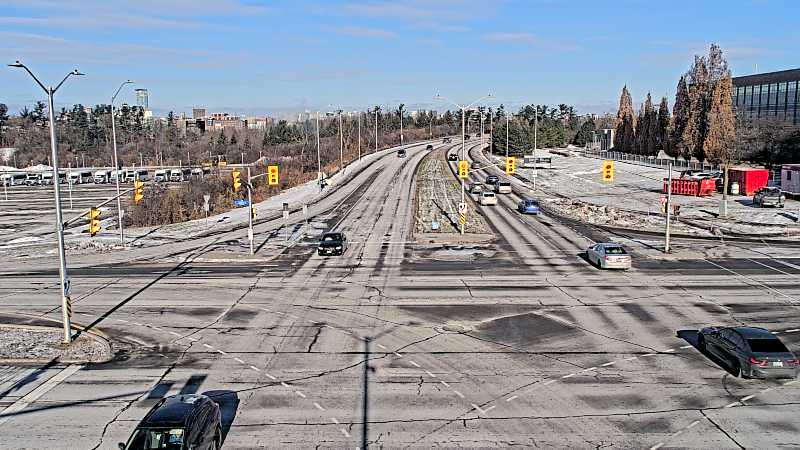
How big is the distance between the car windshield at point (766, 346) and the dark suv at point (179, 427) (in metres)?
15.3

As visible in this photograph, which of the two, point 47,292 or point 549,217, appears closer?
point 47,292

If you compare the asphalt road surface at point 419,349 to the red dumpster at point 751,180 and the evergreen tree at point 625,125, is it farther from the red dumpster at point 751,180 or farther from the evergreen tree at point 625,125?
the evergreen tree at point 625,125

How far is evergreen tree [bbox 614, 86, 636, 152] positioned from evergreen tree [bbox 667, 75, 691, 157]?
40.3 metres

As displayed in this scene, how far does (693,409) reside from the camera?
17.0 meters

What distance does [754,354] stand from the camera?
19.0 m

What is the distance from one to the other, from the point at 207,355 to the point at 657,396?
1411cm

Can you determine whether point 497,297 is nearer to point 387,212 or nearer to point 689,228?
point 689,228

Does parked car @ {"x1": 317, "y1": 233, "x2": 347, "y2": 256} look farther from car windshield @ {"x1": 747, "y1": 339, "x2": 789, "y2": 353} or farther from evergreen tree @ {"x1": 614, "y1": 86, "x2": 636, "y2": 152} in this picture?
evergreen tree @ {"x1": 614, "y1": 86, "x2": 636, "y2": 152}

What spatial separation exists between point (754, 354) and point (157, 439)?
16.3 meters

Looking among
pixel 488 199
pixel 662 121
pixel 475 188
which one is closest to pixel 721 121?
pixel 488 199

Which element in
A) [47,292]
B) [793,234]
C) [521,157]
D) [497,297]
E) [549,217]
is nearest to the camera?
[497,297]

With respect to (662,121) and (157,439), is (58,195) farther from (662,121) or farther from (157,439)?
(662,121)

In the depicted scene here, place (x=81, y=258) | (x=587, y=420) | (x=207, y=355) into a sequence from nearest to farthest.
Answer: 1. (x=587, y=420)
2. (x=207, y=355)
3. (x=81, y=258)

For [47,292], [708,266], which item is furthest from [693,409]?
[47,292]
